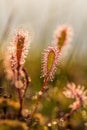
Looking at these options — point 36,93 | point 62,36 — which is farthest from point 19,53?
point 62,36

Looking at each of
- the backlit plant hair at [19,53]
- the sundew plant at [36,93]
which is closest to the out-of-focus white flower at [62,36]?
the sundew plant at [36,93]

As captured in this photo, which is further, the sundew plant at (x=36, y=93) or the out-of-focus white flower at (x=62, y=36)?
the out-of-focus white flower at (x=62, y=36)

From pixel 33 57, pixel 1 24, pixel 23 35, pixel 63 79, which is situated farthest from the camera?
pixel 33 57

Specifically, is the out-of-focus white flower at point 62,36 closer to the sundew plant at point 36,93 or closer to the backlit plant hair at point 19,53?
the sundew plant at point 36,93

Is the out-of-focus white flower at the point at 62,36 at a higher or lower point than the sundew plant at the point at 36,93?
higher

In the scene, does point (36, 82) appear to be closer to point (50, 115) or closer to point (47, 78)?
point (50, 115)

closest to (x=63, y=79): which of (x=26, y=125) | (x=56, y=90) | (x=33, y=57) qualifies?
(x=56, y=90)

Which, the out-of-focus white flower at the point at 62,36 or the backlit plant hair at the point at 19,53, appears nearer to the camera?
the backlit plant hair at the point at 19,53

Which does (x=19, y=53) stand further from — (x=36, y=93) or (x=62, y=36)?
(x=62, y=36)

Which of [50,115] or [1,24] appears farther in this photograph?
[1,24]
